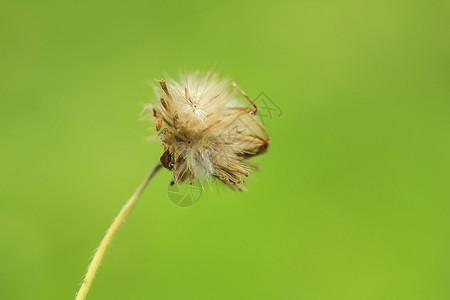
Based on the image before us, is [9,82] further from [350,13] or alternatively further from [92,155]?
[350,13]

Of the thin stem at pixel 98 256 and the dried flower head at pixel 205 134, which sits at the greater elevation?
the dried flower head at pixel 205 134

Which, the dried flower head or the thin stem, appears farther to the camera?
the dried flower head

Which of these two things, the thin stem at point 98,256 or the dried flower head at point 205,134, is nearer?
the thin stem at point 98,256

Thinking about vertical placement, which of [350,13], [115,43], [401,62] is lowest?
[115,43]

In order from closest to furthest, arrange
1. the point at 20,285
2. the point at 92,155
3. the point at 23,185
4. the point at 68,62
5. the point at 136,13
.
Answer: the point at 20,285 < the point at 23,185 < the point at 92,155 < the point at 68,62 < the point at 136,13

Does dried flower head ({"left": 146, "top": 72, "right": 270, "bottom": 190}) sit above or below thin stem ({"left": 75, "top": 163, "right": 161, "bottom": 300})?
above

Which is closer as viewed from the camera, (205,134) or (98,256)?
(98,256)

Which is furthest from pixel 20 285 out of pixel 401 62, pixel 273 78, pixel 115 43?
pixel 401 62

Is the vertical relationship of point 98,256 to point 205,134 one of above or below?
below
